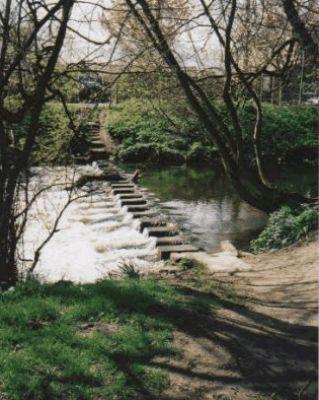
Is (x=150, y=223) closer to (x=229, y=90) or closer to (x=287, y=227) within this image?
(x=287, y=227)

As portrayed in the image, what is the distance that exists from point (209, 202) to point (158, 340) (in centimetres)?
1306

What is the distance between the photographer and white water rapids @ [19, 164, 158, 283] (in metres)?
10.9

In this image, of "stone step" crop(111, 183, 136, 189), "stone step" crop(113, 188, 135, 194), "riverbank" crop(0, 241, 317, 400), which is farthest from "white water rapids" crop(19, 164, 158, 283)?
"riverbank" crop(0, 241, 317, 400)

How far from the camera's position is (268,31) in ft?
43.7

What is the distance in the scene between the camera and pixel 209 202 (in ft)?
60.5

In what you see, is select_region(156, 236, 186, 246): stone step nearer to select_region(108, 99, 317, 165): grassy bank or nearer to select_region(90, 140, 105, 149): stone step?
select_region(108, 99, 317, 165): grassy bank

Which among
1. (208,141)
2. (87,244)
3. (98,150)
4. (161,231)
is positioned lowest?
(87,244)

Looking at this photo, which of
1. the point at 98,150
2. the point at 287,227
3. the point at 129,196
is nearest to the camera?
the point at 287,227

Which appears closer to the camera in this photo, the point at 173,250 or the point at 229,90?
the point at 229,90

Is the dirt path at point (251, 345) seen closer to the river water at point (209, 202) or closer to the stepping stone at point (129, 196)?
the river water at point (209, 202)

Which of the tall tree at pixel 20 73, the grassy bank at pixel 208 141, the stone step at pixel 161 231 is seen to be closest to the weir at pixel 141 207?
the stone step at pixel 161 231

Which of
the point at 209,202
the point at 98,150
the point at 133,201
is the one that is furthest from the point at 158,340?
the point at 98,150

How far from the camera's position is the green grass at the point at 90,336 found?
15.4ft

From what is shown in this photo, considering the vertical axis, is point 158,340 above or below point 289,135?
below
